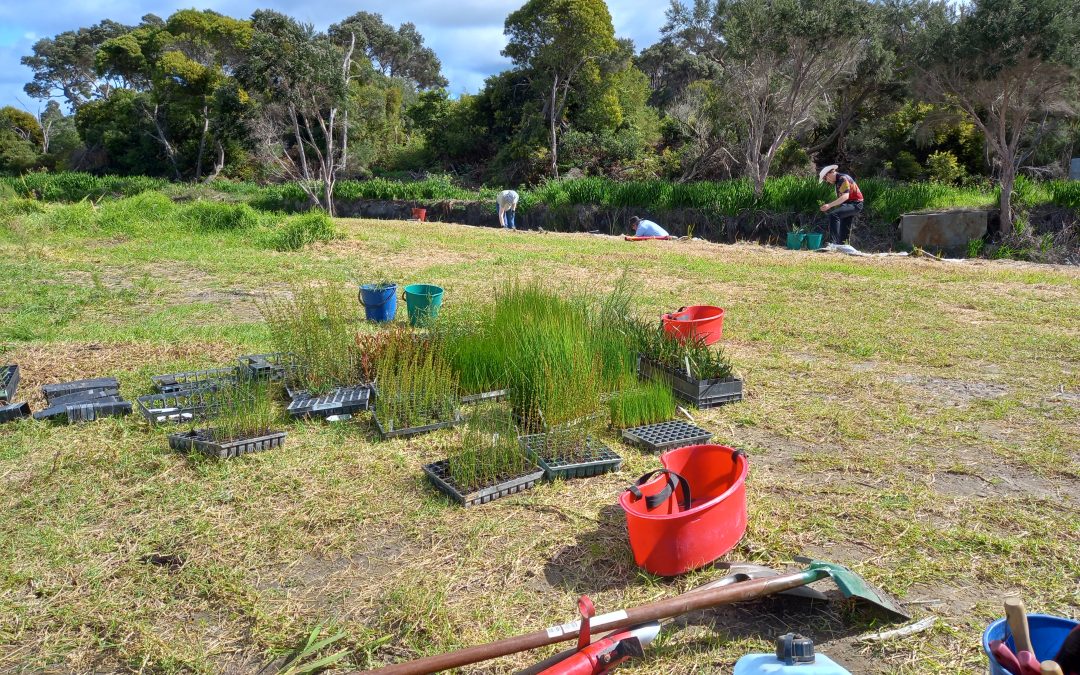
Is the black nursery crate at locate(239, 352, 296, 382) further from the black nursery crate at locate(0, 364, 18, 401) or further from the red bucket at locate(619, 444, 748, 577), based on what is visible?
the red bucket at locate(619, 444, 748, 577)

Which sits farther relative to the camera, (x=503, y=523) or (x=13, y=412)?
(x=13, y=412)

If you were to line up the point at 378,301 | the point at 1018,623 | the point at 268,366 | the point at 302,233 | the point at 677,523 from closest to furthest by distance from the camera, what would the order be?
the point at 1018,623 < the point at 677,523 < the point at 268,366 < the point at 378,301 < the point at 302,233

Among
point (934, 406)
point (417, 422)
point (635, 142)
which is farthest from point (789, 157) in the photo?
point (417, 422)

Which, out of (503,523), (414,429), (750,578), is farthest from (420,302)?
(750,578)

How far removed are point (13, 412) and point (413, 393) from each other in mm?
2332

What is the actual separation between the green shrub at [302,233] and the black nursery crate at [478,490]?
28.6 ft

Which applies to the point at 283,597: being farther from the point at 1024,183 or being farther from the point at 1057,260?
the point at 1024,183

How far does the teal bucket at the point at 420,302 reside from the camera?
5.87 metres

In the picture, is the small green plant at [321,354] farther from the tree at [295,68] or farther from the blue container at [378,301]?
the tree at [295,68]

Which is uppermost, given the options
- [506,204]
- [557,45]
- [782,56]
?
[557,45]

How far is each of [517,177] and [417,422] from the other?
85.2 feet

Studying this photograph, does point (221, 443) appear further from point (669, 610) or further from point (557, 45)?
point (557, 45)

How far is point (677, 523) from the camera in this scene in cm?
256

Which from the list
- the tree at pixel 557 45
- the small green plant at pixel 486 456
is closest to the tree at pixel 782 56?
the tree at pixel 557 45
